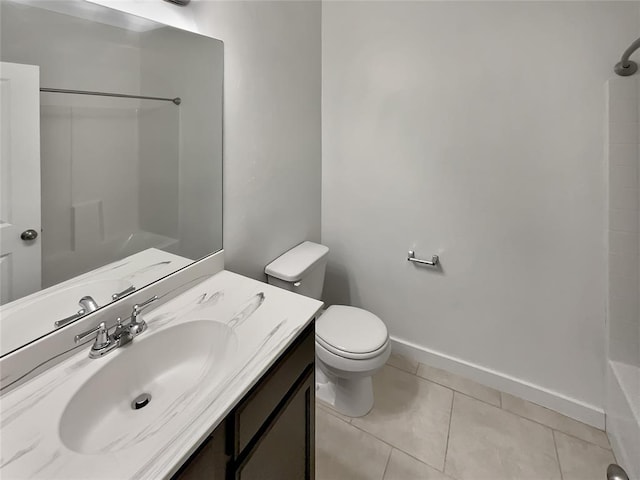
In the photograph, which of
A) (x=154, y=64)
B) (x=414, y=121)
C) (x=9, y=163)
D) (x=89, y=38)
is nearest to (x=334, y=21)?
(x=414, y=121)

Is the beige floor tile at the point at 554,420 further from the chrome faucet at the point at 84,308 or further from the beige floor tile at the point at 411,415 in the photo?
the chrome faucet at the point at 84,308

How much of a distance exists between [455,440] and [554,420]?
0.57m

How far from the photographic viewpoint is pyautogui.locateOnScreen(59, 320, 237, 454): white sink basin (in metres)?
0.72

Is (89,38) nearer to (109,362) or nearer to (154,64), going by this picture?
(154,64)

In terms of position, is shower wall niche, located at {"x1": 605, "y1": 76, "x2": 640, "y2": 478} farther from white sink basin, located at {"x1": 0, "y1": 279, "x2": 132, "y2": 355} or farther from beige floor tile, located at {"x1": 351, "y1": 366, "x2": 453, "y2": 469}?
white sink basin, located at {"x1": 0, "y1": 279, "x2": 132, "y2": 355}

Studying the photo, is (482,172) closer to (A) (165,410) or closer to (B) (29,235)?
(A) (165,410)

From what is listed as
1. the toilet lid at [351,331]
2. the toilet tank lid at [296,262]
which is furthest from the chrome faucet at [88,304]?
the toilet lid at [351,331]

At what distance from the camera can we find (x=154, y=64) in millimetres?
1112

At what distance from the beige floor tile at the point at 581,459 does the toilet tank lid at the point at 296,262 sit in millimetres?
1471

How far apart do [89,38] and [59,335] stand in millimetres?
831

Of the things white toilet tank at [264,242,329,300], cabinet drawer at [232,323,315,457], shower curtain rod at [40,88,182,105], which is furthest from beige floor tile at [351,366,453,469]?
shower curtain rod at [40,88,182,105]

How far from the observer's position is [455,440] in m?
1.56

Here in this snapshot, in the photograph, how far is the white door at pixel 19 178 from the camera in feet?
2.54

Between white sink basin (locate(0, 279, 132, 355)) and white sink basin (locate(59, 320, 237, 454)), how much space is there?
17 centimetres
